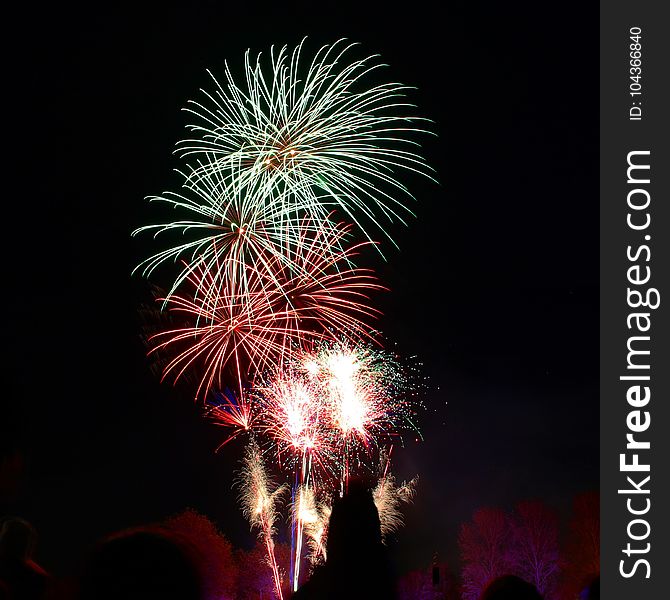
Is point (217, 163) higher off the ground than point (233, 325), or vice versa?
point (217, 163)

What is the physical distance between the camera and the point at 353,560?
10.5ft

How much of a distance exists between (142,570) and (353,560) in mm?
1345

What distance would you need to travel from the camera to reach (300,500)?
3456 cm

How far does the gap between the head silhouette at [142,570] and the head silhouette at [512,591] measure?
4.88 feet

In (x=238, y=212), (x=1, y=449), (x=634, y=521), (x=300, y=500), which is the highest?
(x=238, y=212)

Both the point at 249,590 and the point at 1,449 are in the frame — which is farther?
the point at 249,590

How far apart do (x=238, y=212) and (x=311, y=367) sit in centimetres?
908

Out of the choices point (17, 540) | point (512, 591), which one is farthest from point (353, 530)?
point (17, 540)

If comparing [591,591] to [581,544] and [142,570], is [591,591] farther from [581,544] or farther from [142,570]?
[581,544]

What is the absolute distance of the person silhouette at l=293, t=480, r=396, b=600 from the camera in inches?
122

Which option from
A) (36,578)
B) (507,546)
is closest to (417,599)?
(507,546)

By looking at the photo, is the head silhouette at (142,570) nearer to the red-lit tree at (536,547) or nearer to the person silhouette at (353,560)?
the person silhouette at (353,560)

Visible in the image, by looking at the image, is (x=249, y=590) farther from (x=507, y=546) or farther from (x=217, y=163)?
(x=217, y=163)

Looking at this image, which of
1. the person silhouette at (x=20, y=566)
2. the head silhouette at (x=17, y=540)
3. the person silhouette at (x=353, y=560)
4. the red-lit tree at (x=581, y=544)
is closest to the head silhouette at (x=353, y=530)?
the person silhouette at (x=353, y=560)
